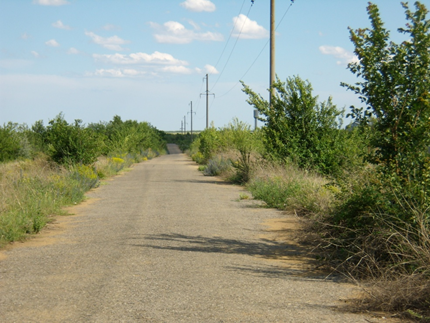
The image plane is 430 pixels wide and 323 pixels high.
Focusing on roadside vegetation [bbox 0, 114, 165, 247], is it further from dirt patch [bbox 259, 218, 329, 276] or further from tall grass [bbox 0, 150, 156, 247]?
dirt patch [bbox 259, 218, 329, 276]

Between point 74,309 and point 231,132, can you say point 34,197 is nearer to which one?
point 74,309

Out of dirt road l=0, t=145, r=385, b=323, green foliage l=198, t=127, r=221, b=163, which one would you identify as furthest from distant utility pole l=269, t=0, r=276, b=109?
green foliage l=198, t=127, r=221, b=163

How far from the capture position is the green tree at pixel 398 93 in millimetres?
7785

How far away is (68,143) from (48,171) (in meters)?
1.89

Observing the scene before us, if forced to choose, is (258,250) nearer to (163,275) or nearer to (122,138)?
(163,275)

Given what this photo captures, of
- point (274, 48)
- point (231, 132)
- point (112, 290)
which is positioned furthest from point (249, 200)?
point (231, 132)

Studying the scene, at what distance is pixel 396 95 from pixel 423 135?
0.80 metres

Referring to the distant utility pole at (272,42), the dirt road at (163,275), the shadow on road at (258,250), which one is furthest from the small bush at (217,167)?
the shadow on road at (258,250)

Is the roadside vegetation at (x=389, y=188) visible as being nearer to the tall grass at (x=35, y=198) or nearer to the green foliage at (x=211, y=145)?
the tall grass at (x=35, y=198)

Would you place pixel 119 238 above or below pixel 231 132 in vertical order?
below

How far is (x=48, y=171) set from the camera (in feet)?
73.9

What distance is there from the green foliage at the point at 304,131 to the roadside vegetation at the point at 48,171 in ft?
24.7

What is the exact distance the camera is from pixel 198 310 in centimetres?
586

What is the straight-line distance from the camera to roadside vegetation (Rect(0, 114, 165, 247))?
11.4 meters
